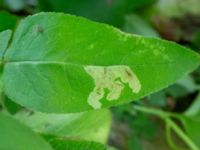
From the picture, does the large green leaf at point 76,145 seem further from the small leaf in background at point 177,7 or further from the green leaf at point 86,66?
the small leaf in background at point 177,7

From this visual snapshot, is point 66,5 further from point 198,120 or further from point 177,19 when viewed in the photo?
point 177,19

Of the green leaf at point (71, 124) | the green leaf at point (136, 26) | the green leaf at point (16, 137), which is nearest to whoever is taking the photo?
the green leaf at point (16, 137)

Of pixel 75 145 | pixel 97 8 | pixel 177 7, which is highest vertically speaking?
pixel 75 145

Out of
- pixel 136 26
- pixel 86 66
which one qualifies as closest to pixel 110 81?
pixel 86 66

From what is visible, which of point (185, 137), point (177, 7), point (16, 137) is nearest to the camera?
point (16, 137)

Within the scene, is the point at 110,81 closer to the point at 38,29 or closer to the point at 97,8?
the point at 38,29

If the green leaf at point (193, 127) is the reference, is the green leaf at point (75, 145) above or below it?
above

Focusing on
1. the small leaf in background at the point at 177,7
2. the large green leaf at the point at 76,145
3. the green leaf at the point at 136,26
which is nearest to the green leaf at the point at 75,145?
the large green leaf at the point at 76,145
